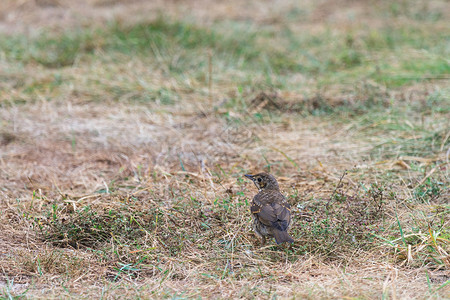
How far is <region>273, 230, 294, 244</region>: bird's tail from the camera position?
3.89 meters

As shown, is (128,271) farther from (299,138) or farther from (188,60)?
(188,60)

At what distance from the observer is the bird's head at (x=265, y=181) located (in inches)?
182

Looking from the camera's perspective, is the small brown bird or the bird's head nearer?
the small brown bird

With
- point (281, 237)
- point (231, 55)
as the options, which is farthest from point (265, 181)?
point (231, 55)

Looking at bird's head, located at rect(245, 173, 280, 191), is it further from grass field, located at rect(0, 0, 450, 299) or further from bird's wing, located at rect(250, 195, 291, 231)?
bird's wing, located at rect(250, 195, 291, 231)

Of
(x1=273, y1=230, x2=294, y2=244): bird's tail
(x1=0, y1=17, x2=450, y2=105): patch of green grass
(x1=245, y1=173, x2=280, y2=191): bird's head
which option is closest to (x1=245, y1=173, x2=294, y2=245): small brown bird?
(x1=273, y1=230, x2=294, y2=244): bird's tail

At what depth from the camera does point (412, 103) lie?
6883 mm

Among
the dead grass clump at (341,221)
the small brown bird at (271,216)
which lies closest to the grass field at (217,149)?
the dead grass clump at (341,221)

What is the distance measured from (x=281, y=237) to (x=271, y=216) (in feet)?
0.59

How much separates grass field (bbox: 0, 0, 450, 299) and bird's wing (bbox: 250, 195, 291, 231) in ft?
0.66

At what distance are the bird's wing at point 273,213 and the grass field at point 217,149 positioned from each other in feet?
0.66

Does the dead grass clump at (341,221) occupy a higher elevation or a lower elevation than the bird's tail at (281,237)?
lower

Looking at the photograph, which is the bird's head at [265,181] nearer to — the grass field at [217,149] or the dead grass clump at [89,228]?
the grass field at [217,149]

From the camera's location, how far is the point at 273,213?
405 cm
